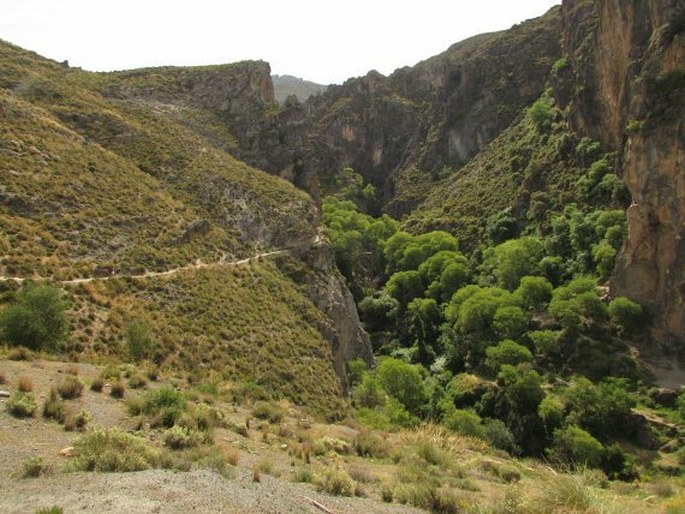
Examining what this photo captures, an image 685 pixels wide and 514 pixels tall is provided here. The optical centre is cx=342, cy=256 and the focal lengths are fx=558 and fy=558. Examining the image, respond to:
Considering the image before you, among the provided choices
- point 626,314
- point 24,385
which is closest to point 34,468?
point 24,385

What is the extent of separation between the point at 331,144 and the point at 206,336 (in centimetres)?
12121

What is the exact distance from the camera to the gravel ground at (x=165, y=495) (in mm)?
9188

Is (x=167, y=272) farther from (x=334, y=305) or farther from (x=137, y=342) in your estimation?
(x=334, y=305)

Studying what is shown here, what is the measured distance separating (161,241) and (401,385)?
72.0 feet

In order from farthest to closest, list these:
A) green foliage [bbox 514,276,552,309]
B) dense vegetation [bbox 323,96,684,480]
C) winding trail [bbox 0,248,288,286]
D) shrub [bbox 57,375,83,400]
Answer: green foliage [bbox 514,276,552,309], dense vegetation [bbox 323,96,684,480], winding trail [bbox 0,248,288,286], shrub [bbox 57,375,83,400]

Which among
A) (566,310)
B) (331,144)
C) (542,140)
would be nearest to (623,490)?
(566,310)

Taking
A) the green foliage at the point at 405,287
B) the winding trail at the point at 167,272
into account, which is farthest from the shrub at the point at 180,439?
the green foliage at the point at 405,287

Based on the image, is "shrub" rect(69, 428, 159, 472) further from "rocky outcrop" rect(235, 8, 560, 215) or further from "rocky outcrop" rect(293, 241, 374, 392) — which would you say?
"rocky outcrop" rect(235, 8, 560, 215)

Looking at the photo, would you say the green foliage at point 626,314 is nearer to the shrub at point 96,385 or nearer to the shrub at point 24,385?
the shrub at point 96,385

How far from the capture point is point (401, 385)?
45.4 m

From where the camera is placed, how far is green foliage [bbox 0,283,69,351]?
835 inches

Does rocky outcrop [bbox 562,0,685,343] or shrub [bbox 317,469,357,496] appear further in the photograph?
rocky outcrop [bbox 562,0,685,343]

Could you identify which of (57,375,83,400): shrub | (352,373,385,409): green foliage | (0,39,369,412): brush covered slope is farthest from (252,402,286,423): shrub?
(352,373,385,409): green foliage

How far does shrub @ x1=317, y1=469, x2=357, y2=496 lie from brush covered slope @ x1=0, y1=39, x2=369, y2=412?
1566cm
